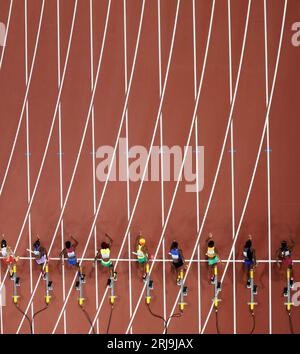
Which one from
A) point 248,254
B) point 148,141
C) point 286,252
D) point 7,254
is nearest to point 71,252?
point 7,254

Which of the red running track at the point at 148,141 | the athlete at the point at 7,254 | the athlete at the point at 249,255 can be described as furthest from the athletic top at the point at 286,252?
the athlete at the point at 7,254

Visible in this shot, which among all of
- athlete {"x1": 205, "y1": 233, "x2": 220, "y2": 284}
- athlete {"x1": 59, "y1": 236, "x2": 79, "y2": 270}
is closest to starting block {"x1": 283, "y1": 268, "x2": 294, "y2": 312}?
athlete {"x1": 205, "y1": 233, "x2": 220, "y2": 284}

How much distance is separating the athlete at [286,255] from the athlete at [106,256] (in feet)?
7.69

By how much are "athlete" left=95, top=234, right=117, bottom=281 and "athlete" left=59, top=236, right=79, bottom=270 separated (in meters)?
0.32

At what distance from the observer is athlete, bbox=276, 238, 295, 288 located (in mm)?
8078

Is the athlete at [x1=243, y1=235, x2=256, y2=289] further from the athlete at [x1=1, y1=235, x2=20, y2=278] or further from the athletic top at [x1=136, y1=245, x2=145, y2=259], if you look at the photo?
the athlete at [x1=1, y1=235, x2=20, y2=278]

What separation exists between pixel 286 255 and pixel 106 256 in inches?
98.8

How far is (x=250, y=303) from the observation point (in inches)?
326

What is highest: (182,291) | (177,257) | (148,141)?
(148,141)

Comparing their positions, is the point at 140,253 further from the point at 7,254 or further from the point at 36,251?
the point at 7,254

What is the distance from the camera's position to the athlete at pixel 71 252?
837cm

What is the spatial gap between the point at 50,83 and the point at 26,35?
2.51 ft

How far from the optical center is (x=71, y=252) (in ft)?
27.5

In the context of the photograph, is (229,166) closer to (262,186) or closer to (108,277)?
(262,186)
